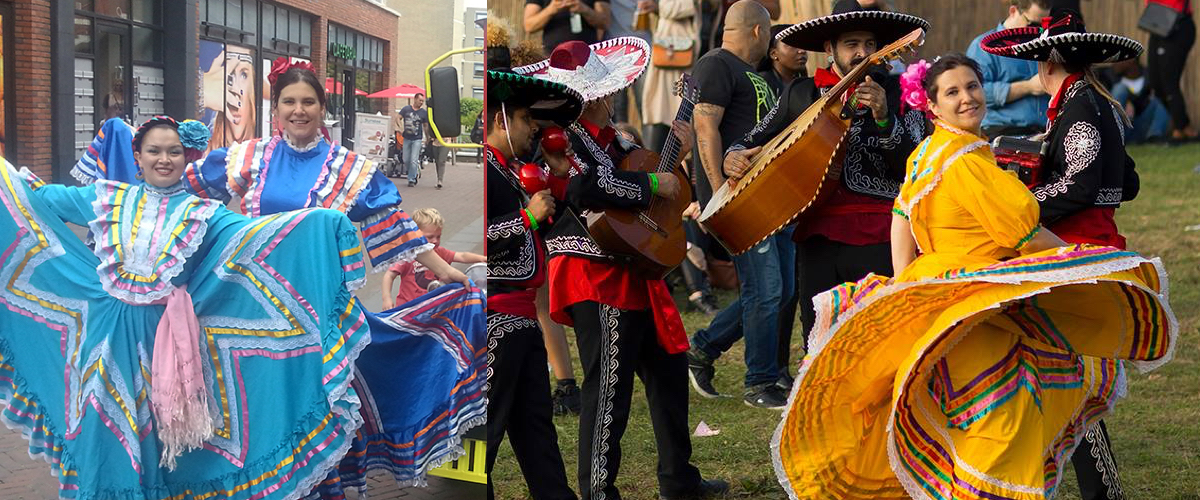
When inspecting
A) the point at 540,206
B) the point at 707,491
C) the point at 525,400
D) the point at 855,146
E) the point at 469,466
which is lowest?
the point at 707,491

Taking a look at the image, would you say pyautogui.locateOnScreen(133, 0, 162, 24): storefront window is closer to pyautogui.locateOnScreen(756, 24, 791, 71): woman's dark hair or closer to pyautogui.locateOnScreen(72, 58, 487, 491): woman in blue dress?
pyautogui.locateOnScreen(72, 58, 487, 491): woman in blue dress

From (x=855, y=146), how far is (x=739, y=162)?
41cm

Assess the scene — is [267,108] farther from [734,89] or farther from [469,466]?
[734,89]

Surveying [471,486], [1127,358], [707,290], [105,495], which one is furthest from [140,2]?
[707,290]

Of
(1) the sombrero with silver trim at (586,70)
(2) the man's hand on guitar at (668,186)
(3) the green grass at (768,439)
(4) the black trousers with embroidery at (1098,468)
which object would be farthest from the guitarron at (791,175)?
(4) the black trousers with embroidery at (1098,468)

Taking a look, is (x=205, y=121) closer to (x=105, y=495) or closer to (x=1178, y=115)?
(x=105, y=495)

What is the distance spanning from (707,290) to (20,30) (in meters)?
5.73

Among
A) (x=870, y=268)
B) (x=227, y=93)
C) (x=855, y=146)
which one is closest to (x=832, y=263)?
(x=870, y=268)

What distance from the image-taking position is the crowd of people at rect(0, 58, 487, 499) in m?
2.89

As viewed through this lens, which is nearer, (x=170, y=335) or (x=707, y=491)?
(x=170, y=335)

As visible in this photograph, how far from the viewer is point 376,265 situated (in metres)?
3.10

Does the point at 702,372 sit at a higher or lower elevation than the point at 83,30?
lower

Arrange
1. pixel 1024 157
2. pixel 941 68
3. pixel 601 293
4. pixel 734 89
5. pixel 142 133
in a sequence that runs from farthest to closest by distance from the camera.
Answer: pixel 734 89
pixel 1024 157
pixel 601 293
pixel 941 68
pixel 142 133

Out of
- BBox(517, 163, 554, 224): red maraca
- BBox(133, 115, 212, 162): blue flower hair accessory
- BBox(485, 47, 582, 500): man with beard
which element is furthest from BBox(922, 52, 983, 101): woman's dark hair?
BBox(133, 115, 212, 162): blue flower hair accessory
